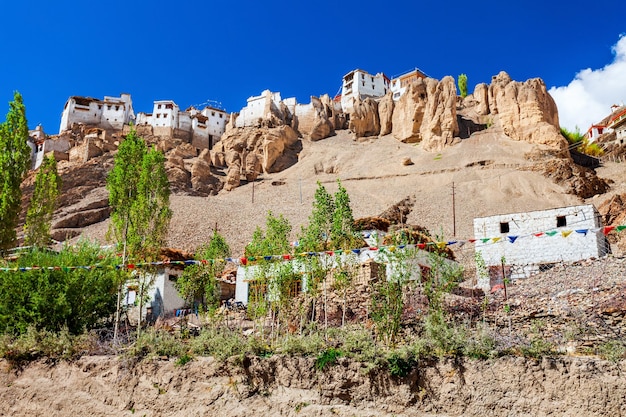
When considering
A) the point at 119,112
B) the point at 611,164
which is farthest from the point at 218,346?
the point at 119,112

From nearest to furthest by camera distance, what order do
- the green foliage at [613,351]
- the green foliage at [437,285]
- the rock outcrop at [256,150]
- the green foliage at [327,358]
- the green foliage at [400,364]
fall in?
the green foliage at [613,351] < the green foliage at [400,364] < the green foliage at [327,358] < the green foliage at [437,285] < the rock outcrop at [256,150]

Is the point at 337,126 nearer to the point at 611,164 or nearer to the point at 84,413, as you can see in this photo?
the point at 611,164

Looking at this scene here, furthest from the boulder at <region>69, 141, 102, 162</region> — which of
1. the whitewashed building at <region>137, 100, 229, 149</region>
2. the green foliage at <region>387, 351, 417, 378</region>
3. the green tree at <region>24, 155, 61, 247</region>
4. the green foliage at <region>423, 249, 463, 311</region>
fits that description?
the green foliage at <region>387, 351, 417, 378</region>

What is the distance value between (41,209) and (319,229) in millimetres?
11715

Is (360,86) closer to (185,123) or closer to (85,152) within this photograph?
(185,123)

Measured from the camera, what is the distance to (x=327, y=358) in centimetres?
928

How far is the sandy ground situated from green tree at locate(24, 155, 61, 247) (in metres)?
18.9

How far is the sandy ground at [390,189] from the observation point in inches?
1751

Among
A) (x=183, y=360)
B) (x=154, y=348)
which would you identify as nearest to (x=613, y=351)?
(x=183, y=360)

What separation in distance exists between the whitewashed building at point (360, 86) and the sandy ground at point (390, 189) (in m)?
11.7

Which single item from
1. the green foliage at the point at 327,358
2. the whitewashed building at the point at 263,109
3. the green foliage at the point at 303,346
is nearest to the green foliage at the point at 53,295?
the green foliage at the point at 303,346

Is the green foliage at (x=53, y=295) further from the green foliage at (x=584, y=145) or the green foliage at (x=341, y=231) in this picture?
the green foliage at (x=584, y=145)

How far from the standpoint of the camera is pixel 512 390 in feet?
26.5

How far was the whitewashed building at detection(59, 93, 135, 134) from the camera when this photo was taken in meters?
68.9
